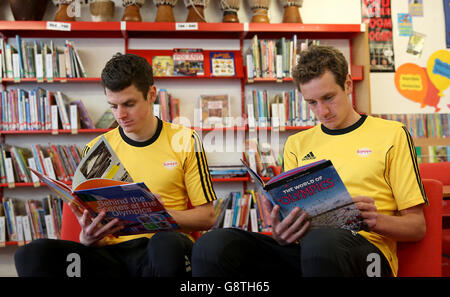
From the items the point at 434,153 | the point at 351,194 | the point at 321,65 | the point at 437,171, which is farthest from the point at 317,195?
the point at 434,153

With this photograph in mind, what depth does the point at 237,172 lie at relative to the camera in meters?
3.35

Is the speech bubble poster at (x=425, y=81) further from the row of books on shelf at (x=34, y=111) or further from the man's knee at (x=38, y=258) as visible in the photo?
the man's knee at (x=38, y=258)

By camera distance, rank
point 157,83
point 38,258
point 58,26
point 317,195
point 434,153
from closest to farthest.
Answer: point 317,195 → point 38,258 → point 58,26 → point 157,83 → point 434,153

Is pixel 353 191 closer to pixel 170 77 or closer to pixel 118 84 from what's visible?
pixel 118 84

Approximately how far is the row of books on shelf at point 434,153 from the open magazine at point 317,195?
2.79 meters

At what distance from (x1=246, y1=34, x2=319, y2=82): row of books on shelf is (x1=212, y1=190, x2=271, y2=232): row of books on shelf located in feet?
3.14

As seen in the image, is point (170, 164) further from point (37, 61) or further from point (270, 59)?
point (37, 61)

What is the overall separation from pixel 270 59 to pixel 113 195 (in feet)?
7.82

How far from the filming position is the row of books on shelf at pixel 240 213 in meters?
3.28

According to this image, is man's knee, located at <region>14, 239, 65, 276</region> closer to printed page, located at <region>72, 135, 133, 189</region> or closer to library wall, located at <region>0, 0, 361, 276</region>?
printed page, located at <region>72, 135, 133, 189</region>

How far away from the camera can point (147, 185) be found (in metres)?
1.56

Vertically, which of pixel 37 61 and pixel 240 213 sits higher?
pixel 37 61

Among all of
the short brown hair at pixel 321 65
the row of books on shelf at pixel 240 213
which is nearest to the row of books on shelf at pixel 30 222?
the row of books on shelf at pixel 240 213
